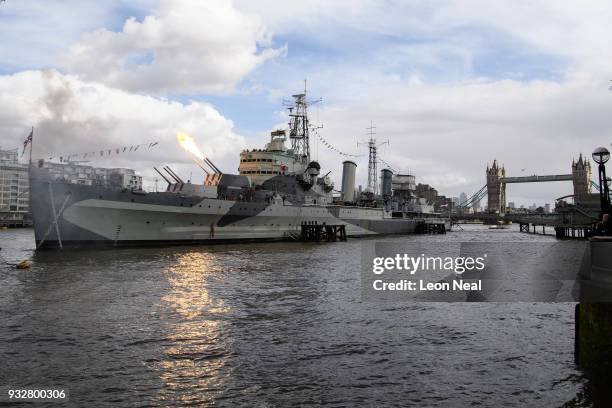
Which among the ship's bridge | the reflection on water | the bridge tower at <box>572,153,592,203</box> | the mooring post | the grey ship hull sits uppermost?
the bridge tower at <box>572,153,592,203</box>

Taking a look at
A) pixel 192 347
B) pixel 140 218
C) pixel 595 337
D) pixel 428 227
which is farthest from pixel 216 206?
pixel 428 227

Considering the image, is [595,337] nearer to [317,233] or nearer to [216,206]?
[216,206]

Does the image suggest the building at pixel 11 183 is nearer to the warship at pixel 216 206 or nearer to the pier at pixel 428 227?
the warship at pixel 216 206

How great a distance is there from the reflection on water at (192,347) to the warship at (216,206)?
14233 millimetres

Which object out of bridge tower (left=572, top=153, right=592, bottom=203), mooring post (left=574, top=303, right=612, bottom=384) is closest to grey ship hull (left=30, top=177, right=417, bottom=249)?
mooring post (left=574, top=303, right=612, bottom=384)

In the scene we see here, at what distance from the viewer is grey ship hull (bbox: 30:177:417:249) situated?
91.1ft

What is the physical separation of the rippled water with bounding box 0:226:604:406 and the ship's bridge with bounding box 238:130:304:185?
30.4m

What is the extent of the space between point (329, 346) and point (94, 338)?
5.22 meters

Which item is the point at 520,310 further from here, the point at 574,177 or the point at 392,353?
the point at 574,177

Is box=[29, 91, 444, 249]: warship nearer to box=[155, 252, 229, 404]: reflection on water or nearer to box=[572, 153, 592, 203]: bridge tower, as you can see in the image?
box=[155, 252, 229, 404]: reflection on water

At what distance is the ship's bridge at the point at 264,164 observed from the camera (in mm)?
47094

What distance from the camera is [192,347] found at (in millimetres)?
9320

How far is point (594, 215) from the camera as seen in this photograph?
60.2m

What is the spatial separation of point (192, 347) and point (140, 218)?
2364cm
